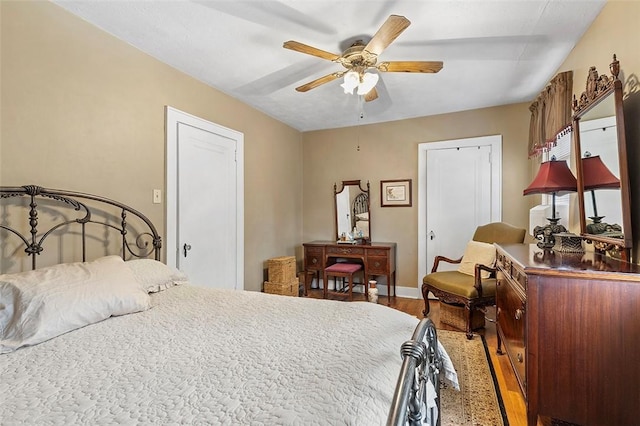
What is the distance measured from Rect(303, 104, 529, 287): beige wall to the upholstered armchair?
68cm

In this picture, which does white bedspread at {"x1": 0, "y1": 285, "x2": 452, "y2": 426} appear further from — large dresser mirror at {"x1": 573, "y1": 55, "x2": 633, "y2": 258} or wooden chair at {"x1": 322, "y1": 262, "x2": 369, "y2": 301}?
wooden chair at {"x1": 322, "y1": 262, "x2": 369, "y2": 301}

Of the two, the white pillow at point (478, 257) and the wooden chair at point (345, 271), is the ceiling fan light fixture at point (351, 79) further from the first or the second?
the wooden chair at point (345, 271)

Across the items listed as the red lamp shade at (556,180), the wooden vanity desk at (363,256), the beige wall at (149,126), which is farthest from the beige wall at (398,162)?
the red lamp shade at (556,180)

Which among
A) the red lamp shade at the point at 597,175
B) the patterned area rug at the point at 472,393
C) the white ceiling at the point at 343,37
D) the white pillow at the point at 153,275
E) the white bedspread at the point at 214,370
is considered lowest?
the patterned area rug at the point at 472,393

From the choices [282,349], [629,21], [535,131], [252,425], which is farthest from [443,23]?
[252,425]

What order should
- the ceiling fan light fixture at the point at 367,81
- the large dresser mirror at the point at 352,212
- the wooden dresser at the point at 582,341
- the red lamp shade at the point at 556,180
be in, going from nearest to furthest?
the wooden dresser at the point at 582,341 → the red lamp shade at the point at 556,180 → the ceiling fan light fixture at the point at 367,81 → the large dresser mirror at the point at 352,212

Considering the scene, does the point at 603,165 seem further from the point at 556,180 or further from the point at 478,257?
the point at 478,257

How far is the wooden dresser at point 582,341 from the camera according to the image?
4.33 ft

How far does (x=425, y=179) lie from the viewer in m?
4.05

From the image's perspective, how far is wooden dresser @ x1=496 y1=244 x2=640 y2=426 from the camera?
1320mm

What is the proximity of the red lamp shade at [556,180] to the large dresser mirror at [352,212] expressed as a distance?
2403 millimetres

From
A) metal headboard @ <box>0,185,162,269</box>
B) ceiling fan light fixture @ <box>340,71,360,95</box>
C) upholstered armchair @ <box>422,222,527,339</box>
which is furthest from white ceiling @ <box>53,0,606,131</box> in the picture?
upholstered armchair @ <box>422,222,527,339</box>

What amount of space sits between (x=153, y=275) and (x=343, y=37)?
6.92 feet

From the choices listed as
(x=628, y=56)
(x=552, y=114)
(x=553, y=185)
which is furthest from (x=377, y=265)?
(x=628, y=56)
